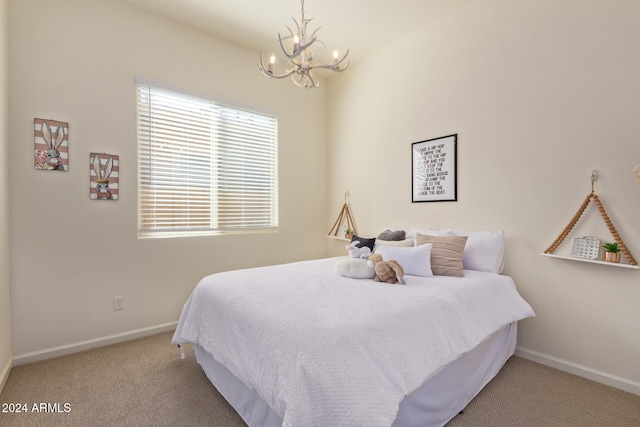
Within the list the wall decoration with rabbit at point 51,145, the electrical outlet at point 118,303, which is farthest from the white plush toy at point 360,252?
the wall decoration with rabbit at point 51,145

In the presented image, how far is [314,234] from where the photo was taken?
4078 mm

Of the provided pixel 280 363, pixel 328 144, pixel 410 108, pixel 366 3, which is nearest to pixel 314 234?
pixel 328 144

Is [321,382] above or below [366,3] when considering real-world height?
below

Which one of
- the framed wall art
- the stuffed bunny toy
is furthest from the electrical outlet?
the framed wall art

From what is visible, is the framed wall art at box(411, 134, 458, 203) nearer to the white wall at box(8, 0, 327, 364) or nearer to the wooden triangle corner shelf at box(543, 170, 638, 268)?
the wooden triangle corner shelf at box(543, 170, 638, 268)

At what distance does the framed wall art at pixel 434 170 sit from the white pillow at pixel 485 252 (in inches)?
19.1

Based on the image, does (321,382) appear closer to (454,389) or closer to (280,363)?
(280,363)

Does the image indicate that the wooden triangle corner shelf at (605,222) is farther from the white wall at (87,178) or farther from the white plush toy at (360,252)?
the white wall at (87,178)

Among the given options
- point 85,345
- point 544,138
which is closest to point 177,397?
point 85,345

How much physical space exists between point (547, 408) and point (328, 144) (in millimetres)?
3444

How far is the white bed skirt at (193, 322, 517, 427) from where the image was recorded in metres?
1.45

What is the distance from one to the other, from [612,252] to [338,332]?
6.44ft

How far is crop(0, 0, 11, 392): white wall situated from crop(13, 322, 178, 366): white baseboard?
4.6 inches

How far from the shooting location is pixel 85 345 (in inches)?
98.8
